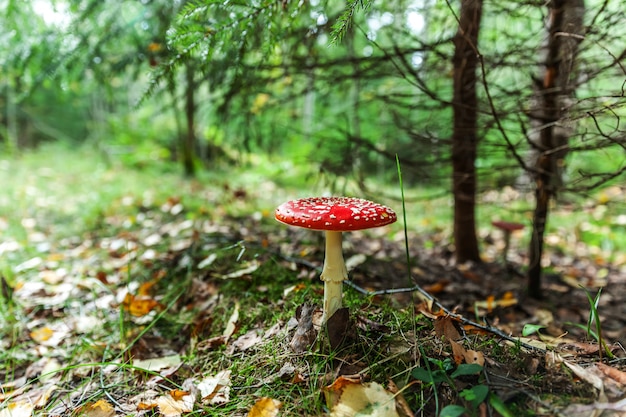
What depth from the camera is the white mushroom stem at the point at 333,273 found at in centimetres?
184

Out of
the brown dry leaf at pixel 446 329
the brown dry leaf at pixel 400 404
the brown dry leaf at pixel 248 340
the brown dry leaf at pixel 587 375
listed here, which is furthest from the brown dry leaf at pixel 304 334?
the brown dry leaf at pixel 587 375

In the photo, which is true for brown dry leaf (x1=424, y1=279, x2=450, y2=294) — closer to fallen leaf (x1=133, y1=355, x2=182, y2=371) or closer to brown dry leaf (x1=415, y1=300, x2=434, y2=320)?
brown dry leaf (x1=415, y1=300, x2=434, y2=320)

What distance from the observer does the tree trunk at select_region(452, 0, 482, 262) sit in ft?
9.05

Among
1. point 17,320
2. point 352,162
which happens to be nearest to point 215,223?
point 352,162

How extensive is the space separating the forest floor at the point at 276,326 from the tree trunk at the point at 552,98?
9.4 inches

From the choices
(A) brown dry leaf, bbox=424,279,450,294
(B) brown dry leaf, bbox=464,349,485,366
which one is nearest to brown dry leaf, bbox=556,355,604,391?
(B) brown dry leaf, bbox=464,349,485,366

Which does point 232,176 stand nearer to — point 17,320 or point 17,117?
point 17,320

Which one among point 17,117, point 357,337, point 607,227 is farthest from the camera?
point 17,117

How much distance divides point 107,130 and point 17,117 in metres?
5.01

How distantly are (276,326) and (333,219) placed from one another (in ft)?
2.66

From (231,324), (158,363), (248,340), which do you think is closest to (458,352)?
(248,340)

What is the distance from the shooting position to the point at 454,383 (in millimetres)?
1547

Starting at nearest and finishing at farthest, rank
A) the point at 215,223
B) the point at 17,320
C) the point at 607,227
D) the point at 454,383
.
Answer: the point at 454,383 → the point at 17,320 → the point at 215,223 → the point at 607,227

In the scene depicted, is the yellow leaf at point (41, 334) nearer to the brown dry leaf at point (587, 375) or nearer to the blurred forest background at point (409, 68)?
the blurred forest background at point (409, 68)
